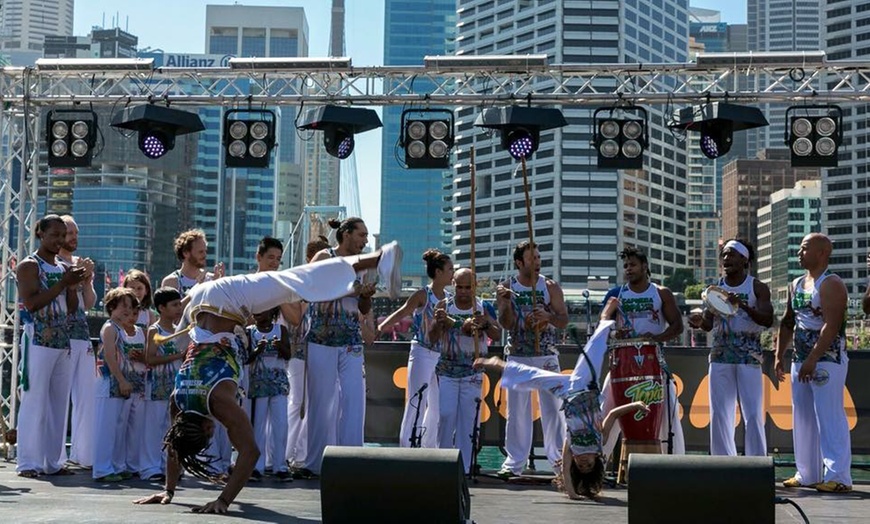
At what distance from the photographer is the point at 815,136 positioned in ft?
45.2

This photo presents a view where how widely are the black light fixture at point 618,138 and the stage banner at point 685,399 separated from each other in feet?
10.1

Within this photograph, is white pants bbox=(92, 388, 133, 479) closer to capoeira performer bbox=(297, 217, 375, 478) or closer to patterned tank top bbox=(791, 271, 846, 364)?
capoeira performer bbox=(297, 217, 375, 478)

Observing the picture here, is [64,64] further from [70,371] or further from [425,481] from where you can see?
[425,481]

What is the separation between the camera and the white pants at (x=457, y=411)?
32.9 feet

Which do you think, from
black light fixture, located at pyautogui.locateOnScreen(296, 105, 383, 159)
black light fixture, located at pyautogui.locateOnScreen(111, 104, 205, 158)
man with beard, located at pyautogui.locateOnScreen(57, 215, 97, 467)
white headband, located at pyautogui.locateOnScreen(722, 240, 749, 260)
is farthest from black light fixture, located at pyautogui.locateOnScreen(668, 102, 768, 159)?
man with beard, located at pyautogui.locateOnScreen(57, 215, 97, 467)

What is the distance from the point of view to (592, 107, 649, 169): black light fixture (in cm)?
1427

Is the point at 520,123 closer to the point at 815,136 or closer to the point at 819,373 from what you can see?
the point at 815,136

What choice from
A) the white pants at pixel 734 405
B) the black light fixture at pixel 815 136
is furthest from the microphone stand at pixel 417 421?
the black light fixture at pixel 815 136

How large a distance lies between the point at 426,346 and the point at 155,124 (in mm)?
5067

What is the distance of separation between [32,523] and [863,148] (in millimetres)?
152238

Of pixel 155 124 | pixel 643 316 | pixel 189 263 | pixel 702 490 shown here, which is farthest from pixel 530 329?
pixel 155 124

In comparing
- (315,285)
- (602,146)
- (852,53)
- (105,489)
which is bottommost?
(105,489)

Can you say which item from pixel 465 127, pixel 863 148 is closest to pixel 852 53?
pixel 863 148

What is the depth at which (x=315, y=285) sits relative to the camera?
7.20 meters
